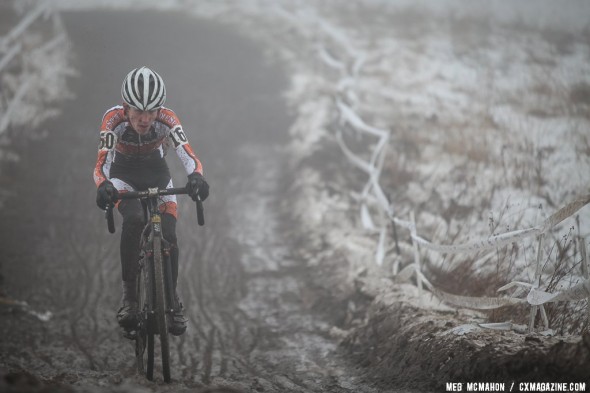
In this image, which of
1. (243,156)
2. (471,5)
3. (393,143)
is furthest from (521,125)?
(471,5)

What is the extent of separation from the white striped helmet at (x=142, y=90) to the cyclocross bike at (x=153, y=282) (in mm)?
816

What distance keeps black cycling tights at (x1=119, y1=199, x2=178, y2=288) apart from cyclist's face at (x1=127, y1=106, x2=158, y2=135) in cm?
72

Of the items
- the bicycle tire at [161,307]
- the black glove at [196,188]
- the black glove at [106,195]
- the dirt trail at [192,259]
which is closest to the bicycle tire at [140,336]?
the dirt trail at [192,259]

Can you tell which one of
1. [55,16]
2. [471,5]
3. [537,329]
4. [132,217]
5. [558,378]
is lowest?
[558,378]

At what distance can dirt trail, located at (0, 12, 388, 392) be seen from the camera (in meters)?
5.33

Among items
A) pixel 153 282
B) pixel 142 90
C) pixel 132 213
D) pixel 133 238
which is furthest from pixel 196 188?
pixel 142 90

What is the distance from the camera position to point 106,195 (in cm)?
447

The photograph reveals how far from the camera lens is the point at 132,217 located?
492 cm

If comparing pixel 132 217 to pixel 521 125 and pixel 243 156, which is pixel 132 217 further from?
pixel 521 125

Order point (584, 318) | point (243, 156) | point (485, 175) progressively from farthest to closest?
1. point (243, 156)
2. point (485, 175)
3. point (584, 318)

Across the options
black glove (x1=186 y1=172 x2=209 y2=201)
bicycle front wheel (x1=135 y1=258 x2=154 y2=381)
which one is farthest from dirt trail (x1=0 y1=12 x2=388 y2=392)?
black glove (x1=186 y1=172 x2=209 y2=201)

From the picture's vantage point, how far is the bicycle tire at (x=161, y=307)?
14.6 feet

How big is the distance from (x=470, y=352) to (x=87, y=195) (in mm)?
7745

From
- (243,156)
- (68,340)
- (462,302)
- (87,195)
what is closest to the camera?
(462,302)
